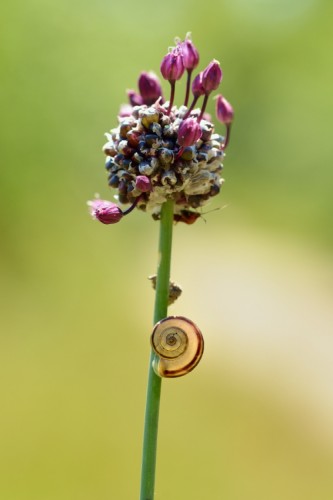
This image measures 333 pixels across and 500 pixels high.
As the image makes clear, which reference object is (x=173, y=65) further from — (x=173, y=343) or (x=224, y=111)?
(x=173, y=343)

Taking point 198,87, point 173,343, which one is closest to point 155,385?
point 173,343

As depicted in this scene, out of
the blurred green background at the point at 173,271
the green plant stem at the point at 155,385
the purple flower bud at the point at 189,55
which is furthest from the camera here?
the blurred green background at the point at 173,271

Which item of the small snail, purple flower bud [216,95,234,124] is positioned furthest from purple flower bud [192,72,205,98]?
the small snail

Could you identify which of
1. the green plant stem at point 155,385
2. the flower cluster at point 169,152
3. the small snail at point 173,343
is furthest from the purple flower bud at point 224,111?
the small snail at point 173,343

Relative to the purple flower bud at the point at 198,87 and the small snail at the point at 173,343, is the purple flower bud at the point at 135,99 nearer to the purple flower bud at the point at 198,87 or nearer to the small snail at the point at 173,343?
the purple flower bud at the point at 198,87

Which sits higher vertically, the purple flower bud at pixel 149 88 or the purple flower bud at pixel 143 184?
the purple flower bud at pixel 149 88

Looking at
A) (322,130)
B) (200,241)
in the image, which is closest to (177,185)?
(200,241)
